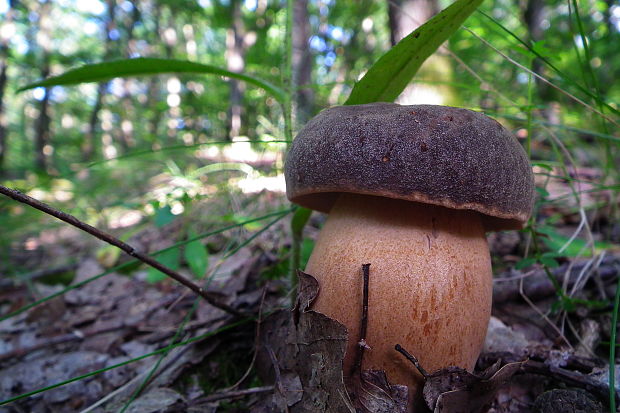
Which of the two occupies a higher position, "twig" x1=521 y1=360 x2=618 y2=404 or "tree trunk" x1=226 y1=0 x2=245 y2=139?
"tree trunk" x1=226 y1=0 x2=245 y2=139

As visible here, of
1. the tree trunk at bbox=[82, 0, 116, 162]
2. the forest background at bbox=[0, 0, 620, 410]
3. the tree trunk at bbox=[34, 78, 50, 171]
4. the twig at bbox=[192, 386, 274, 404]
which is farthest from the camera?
the tree trunk at bbox=[82, 0, 116, 162]

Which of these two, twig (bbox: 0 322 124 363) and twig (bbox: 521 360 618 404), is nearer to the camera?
twig (bbox: 521 360 618 404)

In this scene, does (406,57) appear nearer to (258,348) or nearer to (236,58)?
(258,348)

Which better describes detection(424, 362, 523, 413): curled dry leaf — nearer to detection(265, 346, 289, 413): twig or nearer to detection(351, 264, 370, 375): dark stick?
detection(351, 264, 370, 375): dark stick

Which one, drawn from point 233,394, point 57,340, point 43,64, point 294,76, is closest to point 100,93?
point 43,64

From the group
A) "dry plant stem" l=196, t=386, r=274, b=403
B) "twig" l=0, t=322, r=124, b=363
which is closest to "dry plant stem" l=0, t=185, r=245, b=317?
"dry plant stem" l=196, t=386, r=274, b=403

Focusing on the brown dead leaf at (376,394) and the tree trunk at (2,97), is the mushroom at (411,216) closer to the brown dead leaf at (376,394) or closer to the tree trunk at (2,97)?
the brown dead leaf at (376,394)
